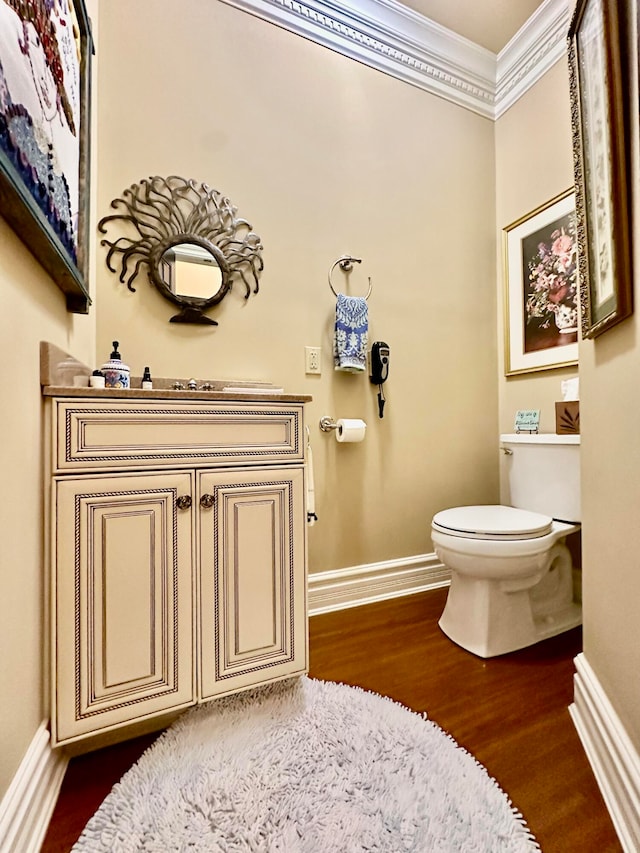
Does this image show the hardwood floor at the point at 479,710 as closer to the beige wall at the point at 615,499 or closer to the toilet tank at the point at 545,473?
the beige wall at the point at 615,499

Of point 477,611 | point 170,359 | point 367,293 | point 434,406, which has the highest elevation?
point 367,293

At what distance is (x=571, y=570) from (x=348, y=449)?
1021 millimetres

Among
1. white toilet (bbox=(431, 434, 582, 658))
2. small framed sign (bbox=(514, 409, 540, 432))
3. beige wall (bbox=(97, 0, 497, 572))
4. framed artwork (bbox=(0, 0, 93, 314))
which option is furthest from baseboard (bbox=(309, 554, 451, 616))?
framed artwork (bbox=(0, 0, 93, 314))

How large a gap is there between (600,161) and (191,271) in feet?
4.08

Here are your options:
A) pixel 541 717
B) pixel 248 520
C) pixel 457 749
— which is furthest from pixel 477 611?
pixel 248 520

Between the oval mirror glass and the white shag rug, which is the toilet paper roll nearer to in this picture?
the oval mirror glass

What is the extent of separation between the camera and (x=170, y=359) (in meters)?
1.41

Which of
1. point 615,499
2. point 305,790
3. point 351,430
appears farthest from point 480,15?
point 305,790

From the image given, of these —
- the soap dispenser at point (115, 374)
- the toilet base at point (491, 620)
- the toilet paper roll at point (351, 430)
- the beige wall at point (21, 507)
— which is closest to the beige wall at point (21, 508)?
the beige wall at point (21, 507)

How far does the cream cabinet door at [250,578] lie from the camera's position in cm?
92

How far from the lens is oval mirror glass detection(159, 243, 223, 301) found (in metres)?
1.39

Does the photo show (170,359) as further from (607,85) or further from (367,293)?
(607,85)

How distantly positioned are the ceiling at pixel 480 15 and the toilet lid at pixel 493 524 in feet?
7.37

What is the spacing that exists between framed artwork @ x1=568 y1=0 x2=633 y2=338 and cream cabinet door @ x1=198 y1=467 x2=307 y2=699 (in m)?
0.85
